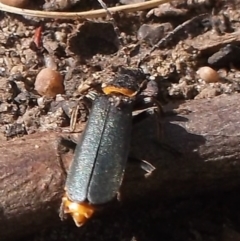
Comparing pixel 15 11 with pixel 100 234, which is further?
pixel 15 11

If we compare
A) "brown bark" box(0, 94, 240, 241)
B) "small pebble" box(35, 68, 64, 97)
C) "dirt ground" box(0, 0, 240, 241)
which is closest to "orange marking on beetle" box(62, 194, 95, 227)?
"brown bark" box(0, 94, 240, 241)

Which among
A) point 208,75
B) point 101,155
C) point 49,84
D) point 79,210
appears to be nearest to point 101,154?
point 101,155

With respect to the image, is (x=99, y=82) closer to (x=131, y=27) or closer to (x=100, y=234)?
(x=131, y=27)

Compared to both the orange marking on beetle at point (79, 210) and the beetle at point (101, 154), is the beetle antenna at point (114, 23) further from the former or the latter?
the orange marking on beetle at point (79, 210)

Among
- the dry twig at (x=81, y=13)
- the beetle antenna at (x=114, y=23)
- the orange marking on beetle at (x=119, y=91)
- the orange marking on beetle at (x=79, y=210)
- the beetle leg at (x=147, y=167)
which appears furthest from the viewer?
the dry twig at (x=81, y=13)

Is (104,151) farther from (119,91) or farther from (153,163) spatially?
(119,91)

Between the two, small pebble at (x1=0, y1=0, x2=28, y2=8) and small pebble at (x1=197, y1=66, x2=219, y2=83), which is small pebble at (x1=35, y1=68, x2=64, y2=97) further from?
small pebble at (x1=197, y1=66, x2=219, y2=83)

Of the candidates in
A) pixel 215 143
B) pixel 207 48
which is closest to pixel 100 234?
pixel 215 143

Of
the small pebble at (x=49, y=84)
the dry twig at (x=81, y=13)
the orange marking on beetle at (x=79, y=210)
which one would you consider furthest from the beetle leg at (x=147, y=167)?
the dry twig at (x=81, y=13)
